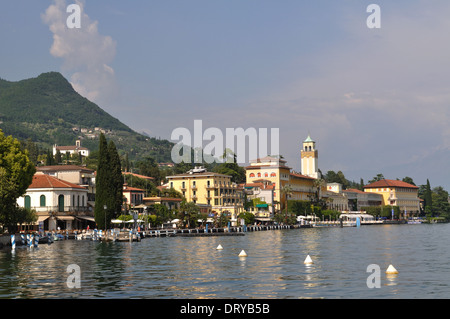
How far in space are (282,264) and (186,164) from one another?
14214cm

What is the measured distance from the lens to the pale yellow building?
449 ft

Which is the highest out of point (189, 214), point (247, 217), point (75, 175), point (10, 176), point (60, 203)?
point (75, 175)

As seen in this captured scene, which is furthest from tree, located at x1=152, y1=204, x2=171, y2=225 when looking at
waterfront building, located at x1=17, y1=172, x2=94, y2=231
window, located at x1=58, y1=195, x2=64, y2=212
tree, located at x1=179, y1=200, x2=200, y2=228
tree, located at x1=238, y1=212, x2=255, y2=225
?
tree, located at x1=238, y1=212, x2=255, y2=225

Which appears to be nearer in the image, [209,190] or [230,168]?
[209,190]

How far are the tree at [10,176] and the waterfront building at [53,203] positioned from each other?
25913mm

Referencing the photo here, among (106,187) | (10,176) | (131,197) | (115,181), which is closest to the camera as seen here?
(10,176)

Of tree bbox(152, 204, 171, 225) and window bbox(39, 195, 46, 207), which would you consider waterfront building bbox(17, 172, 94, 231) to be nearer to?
window bbox(39, 195, 46, 207)

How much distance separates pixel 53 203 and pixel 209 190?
5102cm

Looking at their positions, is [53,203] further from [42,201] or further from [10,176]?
[10,176]

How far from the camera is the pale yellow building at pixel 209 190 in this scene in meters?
137

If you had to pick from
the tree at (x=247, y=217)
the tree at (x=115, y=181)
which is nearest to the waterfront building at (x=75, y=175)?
A: the tree at (x=115, y=181)

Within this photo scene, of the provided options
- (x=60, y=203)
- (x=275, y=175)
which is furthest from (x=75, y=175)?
(x=275, y=175)

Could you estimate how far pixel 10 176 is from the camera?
204 feet

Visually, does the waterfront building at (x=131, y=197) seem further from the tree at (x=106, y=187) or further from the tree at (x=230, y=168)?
the tree at (x=230, y=168)
